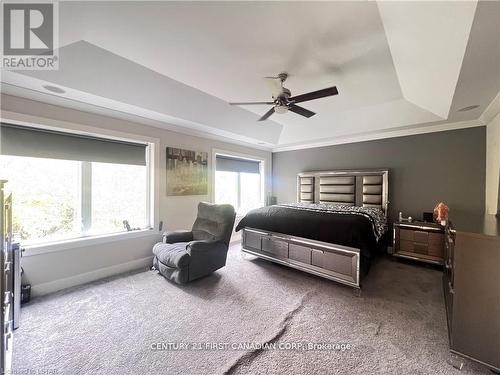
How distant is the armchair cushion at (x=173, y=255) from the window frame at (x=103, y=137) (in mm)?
654

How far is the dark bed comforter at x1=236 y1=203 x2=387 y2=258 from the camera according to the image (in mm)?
2707

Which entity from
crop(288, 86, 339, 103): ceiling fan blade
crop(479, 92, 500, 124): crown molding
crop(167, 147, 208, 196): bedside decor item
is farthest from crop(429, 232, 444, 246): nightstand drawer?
crop(167, 147, 208, 196): bedside decor item

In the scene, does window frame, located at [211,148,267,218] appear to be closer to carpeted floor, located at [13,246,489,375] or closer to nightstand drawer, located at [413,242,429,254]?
carpeted floor, located at [13,246,489,375]

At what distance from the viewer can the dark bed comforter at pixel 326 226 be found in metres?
2.71

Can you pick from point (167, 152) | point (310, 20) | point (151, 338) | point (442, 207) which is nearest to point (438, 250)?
point (442, 207)

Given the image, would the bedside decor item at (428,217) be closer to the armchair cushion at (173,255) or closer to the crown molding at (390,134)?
the crown molding at (390,134)

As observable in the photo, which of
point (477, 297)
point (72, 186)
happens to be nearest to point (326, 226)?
point (477, 297)

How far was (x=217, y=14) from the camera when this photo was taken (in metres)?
1.66

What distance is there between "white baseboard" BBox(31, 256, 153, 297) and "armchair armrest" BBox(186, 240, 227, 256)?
124cm

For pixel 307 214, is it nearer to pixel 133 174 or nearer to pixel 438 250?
pixel 438 250

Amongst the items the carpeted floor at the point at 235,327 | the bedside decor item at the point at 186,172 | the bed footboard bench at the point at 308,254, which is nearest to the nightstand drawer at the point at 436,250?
the carpeted floor at the point at 235,327

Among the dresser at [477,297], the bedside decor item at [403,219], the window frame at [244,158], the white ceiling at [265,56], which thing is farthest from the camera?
the window frame at [244,158]

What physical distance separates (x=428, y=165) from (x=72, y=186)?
602cm

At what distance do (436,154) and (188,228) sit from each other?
4936 mm
